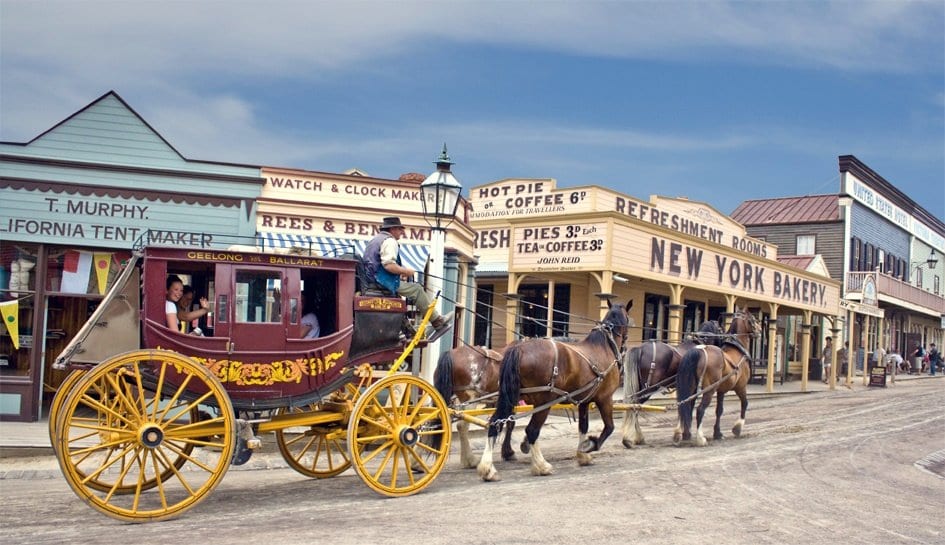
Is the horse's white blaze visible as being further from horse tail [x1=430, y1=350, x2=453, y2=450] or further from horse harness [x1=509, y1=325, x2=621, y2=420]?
horse tail [x1=430, y1=350, x2=453, y2=450]

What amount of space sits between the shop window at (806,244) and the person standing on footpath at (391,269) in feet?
107

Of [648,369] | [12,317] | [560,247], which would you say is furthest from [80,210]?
[560,247]

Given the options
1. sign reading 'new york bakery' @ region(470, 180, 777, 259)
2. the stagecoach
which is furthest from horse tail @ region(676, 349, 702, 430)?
sign reading 'new york bakery' @ region(470, 180, 777, 259)

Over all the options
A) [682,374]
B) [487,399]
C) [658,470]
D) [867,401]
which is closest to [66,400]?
[487,399]

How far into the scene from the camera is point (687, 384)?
41.6 feet

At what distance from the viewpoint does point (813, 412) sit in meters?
18.7

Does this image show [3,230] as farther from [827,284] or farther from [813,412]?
[827,284]

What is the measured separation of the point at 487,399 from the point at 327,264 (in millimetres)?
3113

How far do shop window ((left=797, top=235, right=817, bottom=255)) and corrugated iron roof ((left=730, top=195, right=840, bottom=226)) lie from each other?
713 millimetres

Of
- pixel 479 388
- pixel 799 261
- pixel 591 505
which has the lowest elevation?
pixel 591 505

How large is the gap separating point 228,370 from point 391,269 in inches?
→ 71.1

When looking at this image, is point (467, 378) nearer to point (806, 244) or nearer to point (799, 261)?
point (799, 261)

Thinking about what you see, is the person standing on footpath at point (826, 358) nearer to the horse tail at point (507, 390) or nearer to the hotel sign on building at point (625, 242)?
the hotel sign on building at point (625, 242)

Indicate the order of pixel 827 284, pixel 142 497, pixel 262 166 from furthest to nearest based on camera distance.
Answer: pixel 827 284 < pixel 262 166 < pixel 142 497
